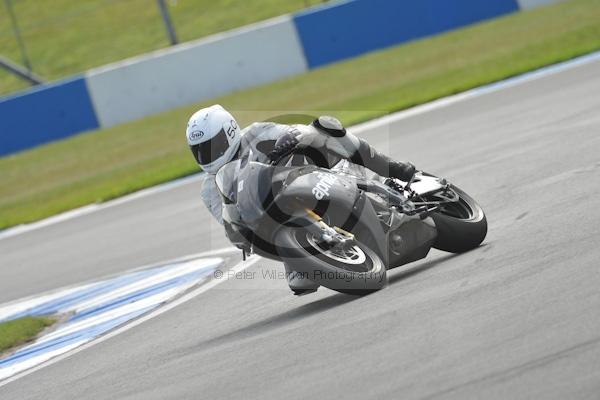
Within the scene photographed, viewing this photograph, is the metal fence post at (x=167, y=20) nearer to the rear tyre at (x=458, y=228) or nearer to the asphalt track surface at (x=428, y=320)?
the asphalt track surface at (x=428, y=320)

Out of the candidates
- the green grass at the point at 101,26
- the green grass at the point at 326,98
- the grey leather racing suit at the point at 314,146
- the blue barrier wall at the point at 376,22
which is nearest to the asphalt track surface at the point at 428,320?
the grey leather racing suit at the point at 314,146

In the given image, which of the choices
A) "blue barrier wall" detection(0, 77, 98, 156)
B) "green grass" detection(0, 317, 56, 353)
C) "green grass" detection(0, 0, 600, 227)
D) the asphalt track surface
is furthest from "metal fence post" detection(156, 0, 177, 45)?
"green grass" detection(0, 317, 56, 353)

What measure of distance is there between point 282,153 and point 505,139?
5.88m

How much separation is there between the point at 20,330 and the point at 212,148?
3.14 m

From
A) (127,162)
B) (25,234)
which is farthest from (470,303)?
(127,162)

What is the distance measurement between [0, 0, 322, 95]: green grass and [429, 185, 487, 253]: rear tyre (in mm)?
19372

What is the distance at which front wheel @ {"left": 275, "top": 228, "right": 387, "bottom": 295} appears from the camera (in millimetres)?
7109

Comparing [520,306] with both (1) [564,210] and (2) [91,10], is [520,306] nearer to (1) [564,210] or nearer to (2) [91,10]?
(1) [564,210]

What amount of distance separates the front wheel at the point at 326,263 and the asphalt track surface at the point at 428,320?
0.14 meters

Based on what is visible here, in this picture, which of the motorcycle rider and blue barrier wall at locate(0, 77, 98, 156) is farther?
blue barrier wall at locate(0, 77, 98, 156)

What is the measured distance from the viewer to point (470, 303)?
243 inches

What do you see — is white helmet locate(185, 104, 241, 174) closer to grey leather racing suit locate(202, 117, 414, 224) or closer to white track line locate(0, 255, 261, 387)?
grey leather racing suit locate(202, 117, 414, 224)

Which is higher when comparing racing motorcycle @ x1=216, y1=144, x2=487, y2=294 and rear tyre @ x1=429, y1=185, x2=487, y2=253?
racing motorcycle @ x1=216, y1=144, x2=487, y2=294

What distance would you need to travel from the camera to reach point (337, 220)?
7406mm
